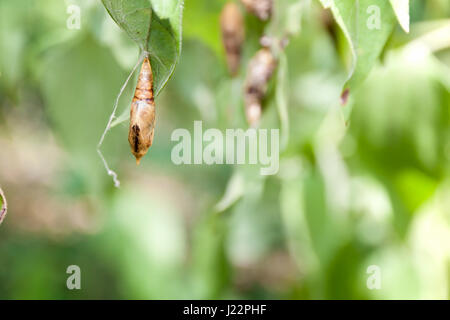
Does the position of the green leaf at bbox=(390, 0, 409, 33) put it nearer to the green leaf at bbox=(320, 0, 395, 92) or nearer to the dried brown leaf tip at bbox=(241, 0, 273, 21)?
the green leaf at bbox=(320, 0, 395, 92)

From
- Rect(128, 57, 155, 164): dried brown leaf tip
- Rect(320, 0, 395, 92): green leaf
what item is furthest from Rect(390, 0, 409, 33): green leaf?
Rect(128, 57, 155, 164): dried brown leaf tip

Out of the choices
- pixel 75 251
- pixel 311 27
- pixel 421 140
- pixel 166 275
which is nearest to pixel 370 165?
pixel 421 140

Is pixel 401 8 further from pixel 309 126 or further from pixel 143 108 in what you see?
pixel 309 126

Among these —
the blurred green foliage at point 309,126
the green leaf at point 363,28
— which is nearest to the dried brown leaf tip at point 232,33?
the blurred green foliage at point 309,126

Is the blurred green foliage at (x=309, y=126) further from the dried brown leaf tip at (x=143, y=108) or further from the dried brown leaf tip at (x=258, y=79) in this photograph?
the dried brown leaf tip at (x=143, y=108)

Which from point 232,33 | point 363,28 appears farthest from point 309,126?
point 363,28
